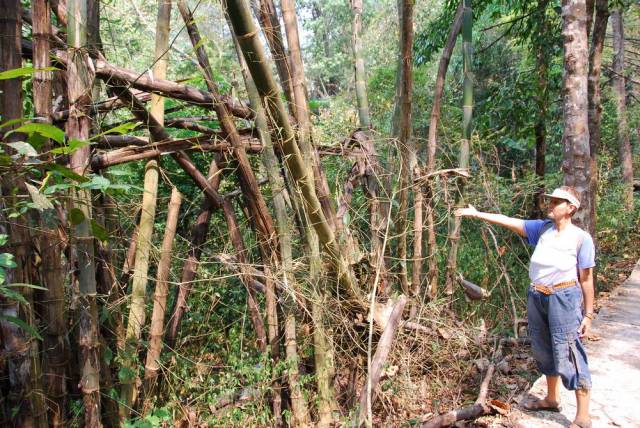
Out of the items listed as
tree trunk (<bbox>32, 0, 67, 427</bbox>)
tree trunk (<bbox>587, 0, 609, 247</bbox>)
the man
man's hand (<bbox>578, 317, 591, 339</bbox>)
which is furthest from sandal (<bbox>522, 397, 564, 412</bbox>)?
tree trunk (<bbox>587, 0, 609, 247</bbox>)

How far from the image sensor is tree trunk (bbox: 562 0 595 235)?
4270 millimetres

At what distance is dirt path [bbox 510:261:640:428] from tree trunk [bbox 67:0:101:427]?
2.50 metres

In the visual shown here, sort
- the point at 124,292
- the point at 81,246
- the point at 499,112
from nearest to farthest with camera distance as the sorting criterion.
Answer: the point at 81,246 → the point at 124,292 → the point at 499,112

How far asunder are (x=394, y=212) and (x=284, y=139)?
187 cm

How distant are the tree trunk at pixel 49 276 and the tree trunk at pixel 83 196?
4.3 inches

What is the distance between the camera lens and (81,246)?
2328 millimetres

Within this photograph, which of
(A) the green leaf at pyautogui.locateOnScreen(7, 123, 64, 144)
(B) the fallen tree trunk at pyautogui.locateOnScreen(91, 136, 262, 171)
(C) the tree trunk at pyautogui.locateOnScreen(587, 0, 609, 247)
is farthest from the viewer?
(C) the tree trunk at pyautogui.locateOnScreen(587, 0, 609, 247)

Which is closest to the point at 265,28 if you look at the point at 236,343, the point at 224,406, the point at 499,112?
the point at 236,343

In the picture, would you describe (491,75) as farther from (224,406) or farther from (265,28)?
(224,406)

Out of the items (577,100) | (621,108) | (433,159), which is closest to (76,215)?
(433,159)

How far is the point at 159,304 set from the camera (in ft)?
10.1

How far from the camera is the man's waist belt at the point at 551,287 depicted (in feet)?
9.94

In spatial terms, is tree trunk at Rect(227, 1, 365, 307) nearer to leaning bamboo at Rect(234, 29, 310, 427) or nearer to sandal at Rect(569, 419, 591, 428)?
leaning bamboo at Rect(234, 29, 310, 427)

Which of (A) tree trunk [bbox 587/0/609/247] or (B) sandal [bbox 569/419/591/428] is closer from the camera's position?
(B) sandal [bbox 569/419/591/428]
